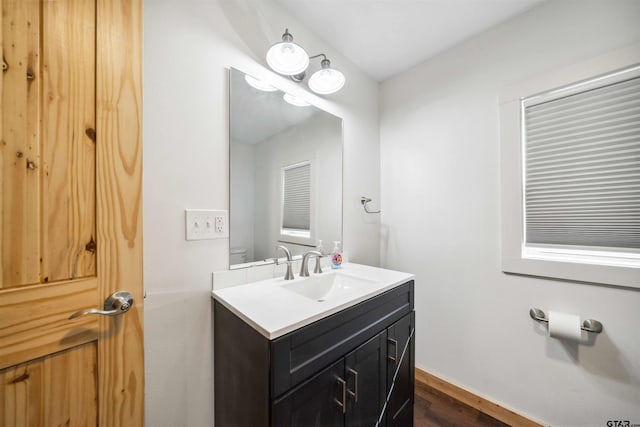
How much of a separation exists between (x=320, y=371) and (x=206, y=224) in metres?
0.76

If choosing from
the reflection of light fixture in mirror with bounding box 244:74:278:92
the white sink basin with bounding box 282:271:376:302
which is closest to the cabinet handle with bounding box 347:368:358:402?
the white sink basin with bounding box 282:271:376:302

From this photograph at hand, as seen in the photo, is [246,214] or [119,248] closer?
[119,248]

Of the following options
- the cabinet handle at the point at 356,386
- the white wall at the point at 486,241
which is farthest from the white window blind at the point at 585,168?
the cabinet handle at the point at 356,386

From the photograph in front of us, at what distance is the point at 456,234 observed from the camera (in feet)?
5.24

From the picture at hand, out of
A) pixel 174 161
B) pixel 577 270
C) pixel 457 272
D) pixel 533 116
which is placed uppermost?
pixel 533 116

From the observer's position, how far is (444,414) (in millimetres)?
1418

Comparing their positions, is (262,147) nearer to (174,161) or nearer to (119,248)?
(174,161)

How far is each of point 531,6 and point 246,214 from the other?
2.01 metres

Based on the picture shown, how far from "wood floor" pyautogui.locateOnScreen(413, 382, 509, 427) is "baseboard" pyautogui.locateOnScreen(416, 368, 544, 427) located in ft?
0.08

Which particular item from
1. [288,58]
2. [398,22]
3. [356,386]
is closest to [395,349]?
[356,386]

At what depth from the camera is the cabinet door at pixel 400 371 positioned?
43.6 inches

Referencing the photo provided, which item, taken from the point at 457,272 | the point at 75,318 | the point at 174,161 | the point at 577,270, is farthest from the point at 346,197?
the point at 75,318

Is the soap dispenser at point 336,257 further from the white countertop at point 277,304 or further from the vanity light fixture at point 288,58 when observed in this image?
the vanity light fixture at point 288,58

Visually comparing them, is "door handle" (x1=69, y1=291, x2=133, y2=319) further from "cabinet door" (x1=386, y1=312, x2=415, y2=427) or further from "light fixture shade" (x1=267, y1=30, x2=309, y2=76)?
"light fixture shade" (x1=267, y1=30, x2=309, y2=76)
